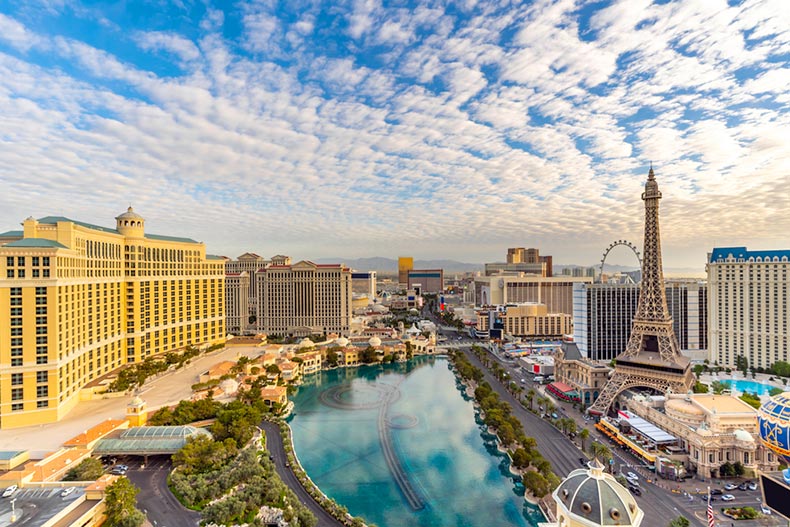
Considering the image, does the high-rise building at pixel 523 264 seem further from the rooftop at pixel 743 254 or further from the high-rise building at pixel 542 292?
the rooftop at pixel 743 254

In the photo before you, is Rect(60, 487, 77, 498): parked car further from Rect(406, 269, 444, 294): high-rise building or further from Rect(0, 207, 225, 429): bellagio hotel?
Rect(406, 269, 444, 294): high-rise building

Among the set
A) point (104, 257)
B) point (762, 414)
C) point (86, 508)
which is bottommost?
point (86, 508)

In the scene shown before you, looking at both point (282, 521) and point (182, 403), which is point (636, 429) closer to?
point (282, 521)

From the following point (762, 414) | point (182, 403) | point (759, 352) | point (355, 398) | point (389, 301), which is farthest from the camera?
point (389, 301)

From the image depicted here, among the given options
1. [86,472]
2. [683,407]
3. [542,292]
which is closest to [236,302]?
[86,472]

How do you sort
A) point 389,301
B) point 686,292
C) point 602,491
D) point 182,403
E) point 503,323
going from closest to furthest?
1. point 602,491
2. point 182,403
3. point 686,292
4. point 503,323
5. point 389,301

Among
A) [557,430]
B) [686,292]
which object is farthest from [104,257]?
[686,292]

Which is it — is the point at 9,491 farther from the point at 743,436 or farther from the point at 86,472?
the point at 743,436

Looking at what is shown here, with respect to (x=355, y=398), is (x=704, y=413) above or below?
above
